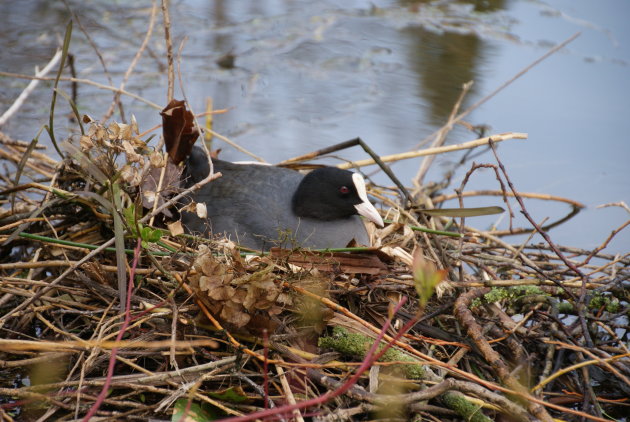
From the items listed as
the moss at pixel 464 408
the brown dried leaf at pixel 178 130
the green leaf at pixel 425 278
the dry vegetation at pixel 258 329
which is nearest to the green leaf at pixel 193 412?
the dry vegetation at pixel 258 329

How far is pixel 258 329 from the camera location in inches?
68.9

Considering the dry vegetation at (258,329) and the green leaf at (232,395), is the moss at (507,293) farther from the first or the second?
the green leaf at (232,395)

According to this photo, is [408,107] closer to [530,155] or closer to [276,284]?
[530,155]

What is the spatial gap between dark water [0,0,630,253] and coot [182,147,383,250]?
930 mm

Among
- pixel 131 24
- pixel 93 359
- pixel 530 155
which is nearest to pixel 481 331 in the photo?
pixel 93 359

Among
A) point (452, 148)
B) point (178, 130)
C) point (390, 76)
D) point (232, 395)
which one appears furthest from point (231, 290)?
point (390, 76)

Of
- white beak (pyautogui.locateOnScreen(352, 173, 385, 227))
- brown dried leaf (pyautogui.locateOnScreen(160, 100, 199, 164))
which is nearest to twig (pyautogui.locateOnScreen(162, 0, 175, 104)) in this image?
brown dried leaf (pyautogui.locateOnScreen(160, 100, 199, 164))

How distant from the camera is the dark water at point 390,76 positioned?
369cm

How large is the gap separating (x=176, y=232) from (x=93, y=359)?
433 mm

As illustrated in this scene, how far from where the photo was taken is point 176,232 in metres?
1.95

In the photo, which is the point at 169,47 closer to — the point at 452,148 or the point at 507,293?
the point at 452,148

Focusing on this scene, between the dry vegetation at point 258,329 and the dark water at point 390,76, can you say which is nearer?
the dry vegetation at point 258,329

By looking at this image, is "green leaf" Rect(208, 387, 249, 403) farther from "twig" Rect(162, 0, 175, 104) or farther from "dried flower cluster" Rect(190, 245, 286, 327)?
"twig" Rect(162, 0, 175, 104)

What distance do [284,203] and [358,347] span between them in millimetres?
931
